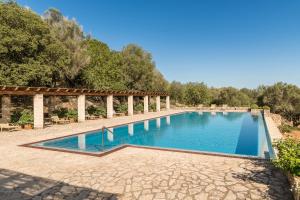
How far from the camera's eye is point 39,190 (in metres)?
5.85

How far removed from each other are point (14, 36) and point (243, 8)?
29.2 metres

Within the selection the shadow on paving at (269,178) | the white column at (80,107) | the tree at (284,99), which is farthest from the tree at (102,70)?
the tree at (284,99)

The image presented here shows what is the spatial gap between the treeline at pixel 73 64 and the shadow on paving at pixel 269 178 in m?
22.8

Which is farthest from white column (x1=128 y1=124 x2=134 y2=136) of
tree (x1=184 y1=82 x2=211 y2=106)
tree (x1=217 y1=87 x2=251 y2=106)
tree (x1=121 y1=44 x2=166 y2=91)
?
tree (x1=217 y1=87 x2=251 y2=106)

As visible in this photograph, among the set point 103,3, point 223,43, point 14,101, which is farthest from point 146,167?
point 223,43

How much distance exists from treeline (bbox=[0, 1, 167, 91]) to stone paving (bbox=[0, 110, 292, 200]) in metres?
17.1

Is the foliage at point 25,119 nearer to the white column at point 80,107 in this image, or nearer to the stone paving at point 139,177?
the white column at point 80,107

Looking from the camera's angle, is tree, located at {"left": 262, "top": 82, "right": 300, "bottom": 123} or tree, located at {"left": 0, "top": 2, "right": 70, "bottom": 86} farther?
tree, located at {"left": 262, "top": 82, "right": 300, "bottom": 123}

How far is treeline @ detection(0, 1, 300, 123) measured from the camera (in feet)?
75.0

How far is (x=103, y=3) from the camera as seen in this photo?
35562 millimetres

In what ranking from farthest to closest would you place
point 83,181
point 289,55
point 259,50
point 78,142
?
point 259,50, point 289,55, point 78,142, point 83,181

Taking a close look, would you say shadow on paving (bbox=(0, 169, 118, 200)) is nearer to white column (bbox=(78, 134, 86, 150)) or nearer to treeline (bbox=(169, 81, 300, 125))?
white column (bbox=(78, 134, 86, 150))

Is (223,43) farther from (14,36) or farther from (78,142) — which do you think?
(78,142)

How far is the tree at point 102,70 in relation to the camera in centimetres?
3295
